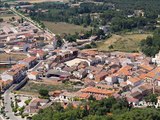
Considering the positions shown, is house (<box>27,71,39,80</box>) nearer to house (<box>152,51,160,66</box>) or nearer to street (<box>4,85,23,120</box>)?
street (<box>4,85,23,120</box>)

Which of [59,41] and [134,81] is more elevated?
[134,81]

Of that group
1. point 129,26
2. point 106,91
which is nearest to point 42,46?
point 129,26

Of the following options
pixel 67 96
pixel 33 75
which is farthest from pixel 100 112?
pixel 33 75

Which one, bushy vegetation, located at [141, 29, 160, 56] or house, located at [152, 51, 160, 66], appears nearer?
house, located at [152, 51, 160, 66]

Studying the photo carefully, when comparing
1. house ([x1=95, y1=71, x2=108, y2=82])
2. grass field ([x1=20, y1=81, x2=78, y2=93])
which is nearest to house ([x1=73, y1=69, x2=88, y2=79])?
house ([x1=95, y1=71, x2=108, y2=82])

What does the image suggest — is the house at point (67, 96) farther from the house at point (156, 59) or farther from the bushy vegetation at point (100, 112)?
the house at point (156, 59)

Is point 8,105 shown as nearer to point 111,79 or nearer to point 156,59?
point 111,79

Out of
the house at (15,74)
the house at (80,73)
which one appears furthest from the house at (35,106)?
the house at (80,73)
